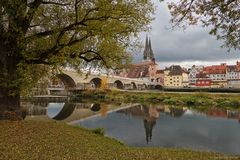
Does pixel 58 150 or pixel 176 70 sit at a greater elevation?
pixel 176 70

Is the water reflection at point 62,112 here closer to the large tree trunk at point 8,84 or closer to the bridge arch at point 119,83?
the large tree trunk at point 8,84

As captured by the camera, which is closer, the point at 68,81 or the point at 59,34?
the point at 59,34

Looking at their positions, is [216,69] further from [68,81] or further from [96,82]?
[68,81]

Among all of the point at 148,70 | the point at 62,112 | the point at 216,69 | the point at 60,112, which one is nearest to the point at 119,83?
the point at 148,70

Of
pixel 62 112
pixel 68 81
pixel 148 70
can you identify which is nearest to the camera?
pixel 62 112

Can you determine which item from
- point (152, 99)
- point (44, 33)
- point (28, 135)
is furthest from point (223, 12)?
point (152, 99)

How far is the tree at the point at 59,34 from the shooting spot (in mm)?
15406

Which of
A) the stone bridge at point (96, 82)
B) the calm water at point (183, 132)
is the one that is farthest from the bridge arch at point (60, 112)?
the stone bridge at point (96, 82)

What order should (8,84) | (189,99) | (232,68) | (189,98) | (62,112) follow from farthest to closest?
(232,68) → (189,98) → (189,99) → (62,112) → (8,84)

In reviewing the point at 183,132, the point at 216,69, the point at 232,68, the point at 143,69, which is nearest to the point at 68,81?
the point at 183,132

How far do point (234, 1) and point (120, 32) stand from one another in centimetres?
771

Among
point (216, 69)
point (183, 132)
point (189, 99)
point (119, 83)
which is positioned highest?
point (216, 69)

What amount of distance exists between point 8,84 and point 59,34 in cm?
359

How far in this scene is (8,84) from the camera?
51.4 ft
